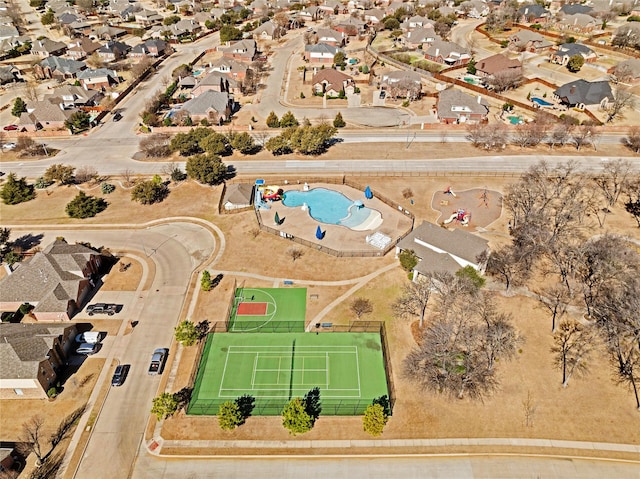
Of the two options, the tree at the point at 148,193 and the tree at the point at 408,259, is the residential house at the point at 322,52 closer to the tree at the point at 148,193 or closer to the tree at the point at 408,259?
the tree at the point at 148,193

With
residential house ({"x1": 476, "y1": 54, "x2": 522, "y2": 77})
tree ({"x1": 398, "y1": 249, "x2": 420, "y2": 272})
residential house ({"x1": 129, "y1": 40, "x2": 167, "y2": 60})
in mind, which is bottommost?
tree ({"x1": 398, "y1": 249, "x2": 420, "y2": 272})

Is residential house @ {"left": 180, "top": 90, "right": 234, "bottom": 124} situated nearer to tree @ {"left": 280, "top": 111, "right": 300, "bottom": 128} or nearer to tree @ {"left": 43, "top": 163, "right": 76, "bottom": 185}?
tree @ {"left": 280, "top": 111, "right": 300, "bottom": 128}

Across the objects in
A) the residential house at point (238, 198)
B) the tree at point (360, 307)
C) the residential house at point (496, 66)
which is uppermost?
the residential house at point (496, 66)

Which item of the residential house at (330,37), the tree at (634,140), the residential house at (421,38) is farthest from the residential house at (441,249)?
the residential house at (330,37)

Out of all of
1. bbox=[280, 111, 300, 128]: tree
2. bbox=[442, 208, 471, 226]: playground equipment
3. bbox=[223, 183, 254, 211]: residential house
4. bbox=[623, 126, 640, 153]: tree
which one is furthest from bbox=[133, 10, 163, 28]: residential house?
bbox=[623, 126, 640, 153]: tree

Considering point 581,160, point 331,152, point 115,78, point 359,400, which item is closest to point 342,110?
point 331,152

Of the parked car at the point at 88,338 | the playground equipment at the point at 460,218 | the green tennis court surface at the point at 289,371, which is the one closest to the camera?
the green tennis court surface at the point at 289,371

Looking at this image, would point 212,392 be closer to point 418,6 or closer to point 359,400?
point 359,400
